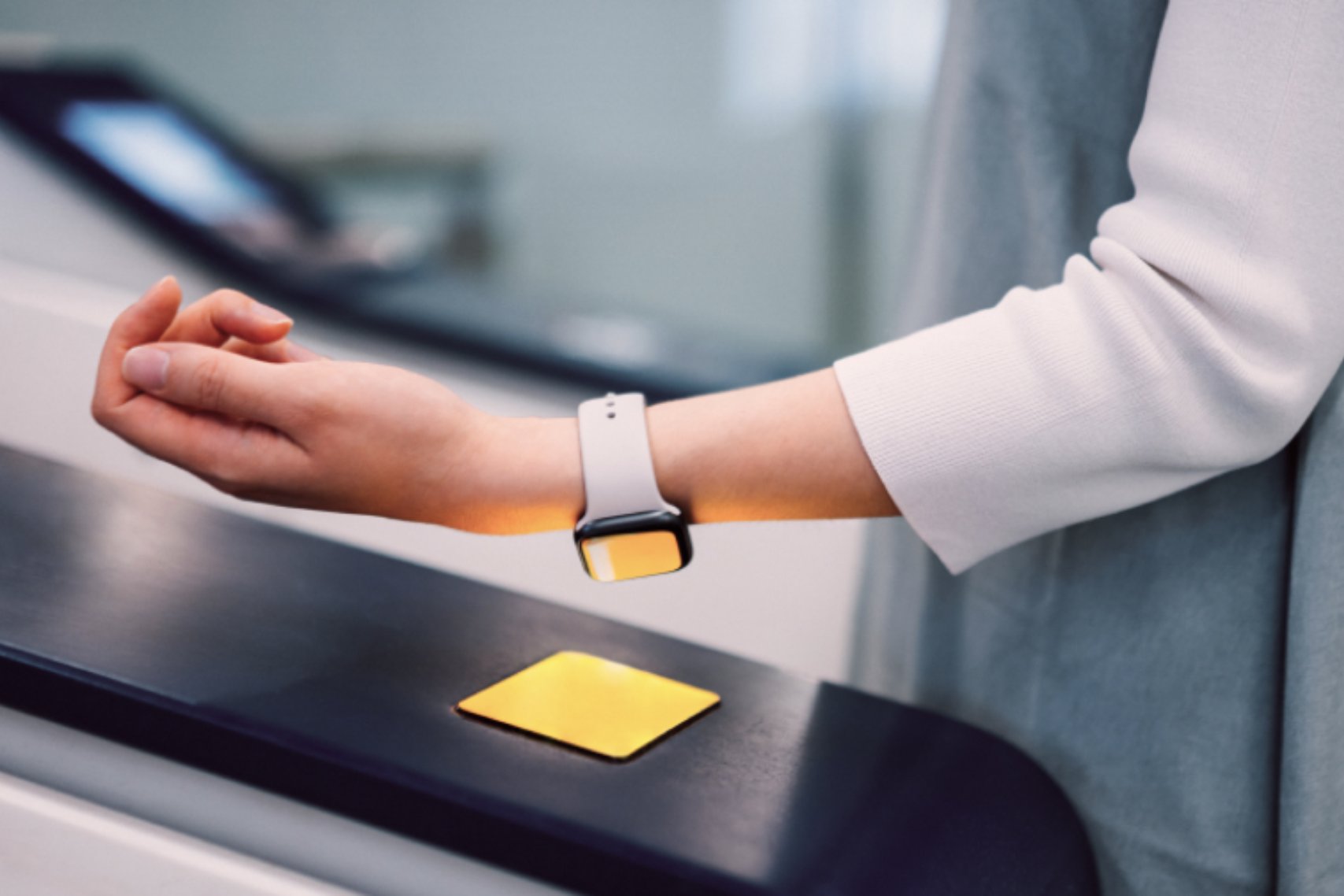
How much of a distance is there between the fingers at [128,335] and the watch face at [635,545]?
0.69 feet

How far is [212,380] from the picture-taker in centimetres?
50

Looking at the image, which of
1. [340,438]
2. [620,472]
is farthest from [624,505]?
[340,438]

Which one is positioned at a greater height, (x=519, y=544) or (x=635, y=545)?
(x=635, y=545)

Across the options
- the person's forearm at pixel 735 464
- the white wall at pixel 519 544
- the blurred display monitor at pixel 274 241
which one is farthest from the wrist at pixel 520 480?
the blurred display monitor at pixel 274 241

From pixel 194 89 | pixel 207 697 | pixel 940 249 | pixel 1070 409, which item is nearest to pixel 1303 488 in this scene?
pixel 1070 409

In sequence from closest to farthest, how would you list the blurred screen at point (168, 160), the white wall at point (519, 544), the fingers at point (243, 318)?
the fingers at point (243, 318)
the white wall at point (519, 544)
the blurred screen at point (168, 160)

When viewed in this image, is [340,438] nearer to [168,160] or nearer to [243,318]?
[243,318]

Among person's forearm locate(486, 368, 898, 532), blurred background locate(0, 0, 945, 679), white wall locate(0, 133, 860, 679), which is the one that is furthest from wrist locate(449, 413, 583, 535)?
blurred background locate(0, 0, 945, 679)

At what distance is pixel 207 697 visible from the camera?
488 millimetres

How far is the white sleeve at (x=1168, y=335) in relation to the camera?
0.43 meters

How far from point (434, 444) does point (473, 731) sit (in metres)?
0.12

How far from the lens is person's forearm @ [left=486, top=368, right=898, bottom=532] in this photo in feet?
1.63

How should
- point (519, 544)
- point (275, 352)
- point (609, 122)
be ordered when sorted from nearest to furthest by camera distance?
point (275, 352), point (519, 544), point (609, 122)

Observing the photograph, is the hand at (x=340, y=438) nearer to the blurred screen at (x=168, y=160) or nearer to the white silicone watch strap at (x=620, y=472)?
the white silicone watch strap at (x=620, y=472)
